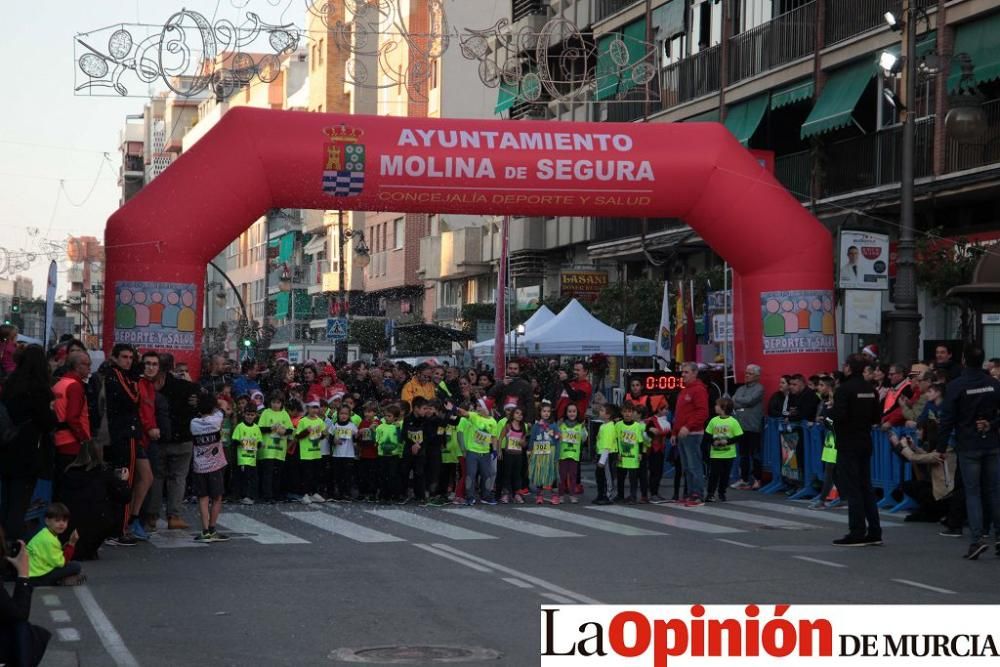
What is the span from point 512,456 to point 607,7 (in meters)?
26.8

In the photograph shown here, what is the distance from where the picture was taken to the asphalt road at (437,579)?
980 centimetres

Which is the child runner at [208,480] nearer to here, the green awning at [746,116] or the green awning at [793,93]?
the green awning at [793,93]

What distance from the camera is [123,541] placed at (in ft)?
49.7

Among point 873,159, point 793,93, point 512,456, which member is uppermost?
point 793,93

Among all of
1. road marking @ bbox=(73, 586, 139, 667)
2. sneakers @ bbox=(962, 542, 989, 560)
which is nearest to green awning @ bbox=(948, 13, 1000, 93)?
sneakers @ bbox=(962, 542, 989, 560)

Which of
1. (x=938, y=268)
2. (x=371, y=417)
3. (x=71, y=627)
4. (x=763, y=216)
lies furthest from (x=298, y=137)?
(x=71, y=627)

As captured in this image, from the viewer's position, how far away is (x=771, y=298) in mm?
23438

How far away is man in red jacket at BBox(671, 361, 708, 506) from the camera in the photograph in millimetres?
20828

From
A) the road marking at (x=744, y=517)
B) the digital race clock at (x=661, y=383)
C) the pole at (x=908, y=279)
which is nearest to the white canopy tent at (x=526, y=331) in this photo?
the digital race clock at (x=661, y=383)

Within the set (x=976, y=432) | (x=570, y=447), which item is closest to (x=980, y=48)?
(x=570, y=447)

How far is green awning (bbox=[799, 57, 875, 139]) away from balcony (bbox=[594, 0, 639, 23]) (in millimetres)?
11609

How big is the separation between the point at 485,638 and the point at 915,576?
4.51 m

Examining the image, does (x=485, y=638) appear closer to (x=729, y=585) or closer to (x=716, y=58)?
(x=729, y=585)

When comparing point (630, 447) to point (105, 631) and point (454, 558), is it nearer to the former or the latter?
point (454, 558)
